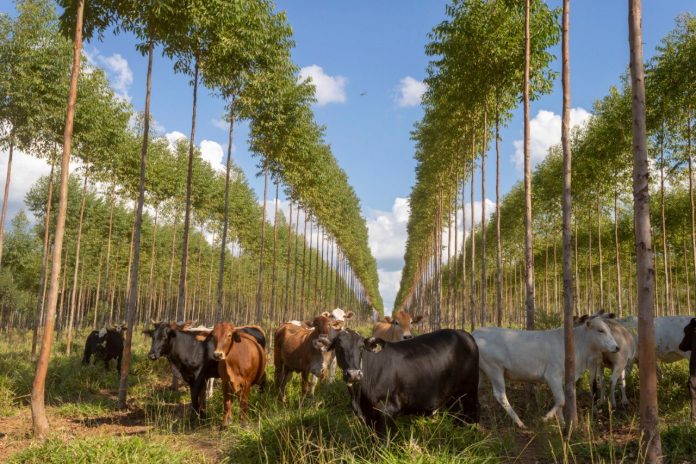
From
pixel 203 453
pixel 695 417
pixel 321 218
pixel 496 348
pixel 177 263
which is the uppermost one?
pixel 321 218

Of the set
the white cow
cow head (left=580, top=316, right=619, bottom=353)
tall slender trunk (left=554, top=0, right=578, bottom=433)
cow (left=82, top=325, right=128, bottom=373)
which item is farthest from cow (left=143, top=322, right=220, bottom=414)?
the white cow

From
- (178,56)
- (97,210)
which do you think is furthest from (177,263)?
(178,56)

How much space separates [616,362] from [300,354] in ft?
23.6

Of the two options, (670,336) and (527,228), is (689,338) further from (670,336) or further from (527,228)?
(527,228)

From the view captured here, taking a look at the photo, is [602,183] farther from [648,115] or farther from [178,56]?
[178,56]

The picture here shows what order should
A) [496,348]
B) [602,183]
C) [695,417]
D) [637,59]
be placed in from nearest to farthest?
[637,59], [695,417], [496,348], [602,183]

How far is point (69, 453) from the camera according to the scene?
7051mm

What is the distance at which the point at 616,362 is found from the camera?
10391 mm

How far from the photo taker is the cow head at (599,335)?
9.50m

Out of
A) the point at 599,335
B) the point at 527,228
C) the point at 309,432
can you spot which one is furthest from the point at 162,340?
the point at 599,335

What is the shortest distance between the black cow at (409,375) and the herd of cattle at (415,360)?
2 centimetres

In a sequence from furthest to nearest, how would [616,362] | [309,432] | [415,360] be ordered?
[616,362]
[415,360]
[309,432]

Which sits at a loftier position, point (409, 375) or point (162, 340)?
point (162, 340)

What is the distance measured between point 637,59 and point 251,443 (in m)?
7.84
